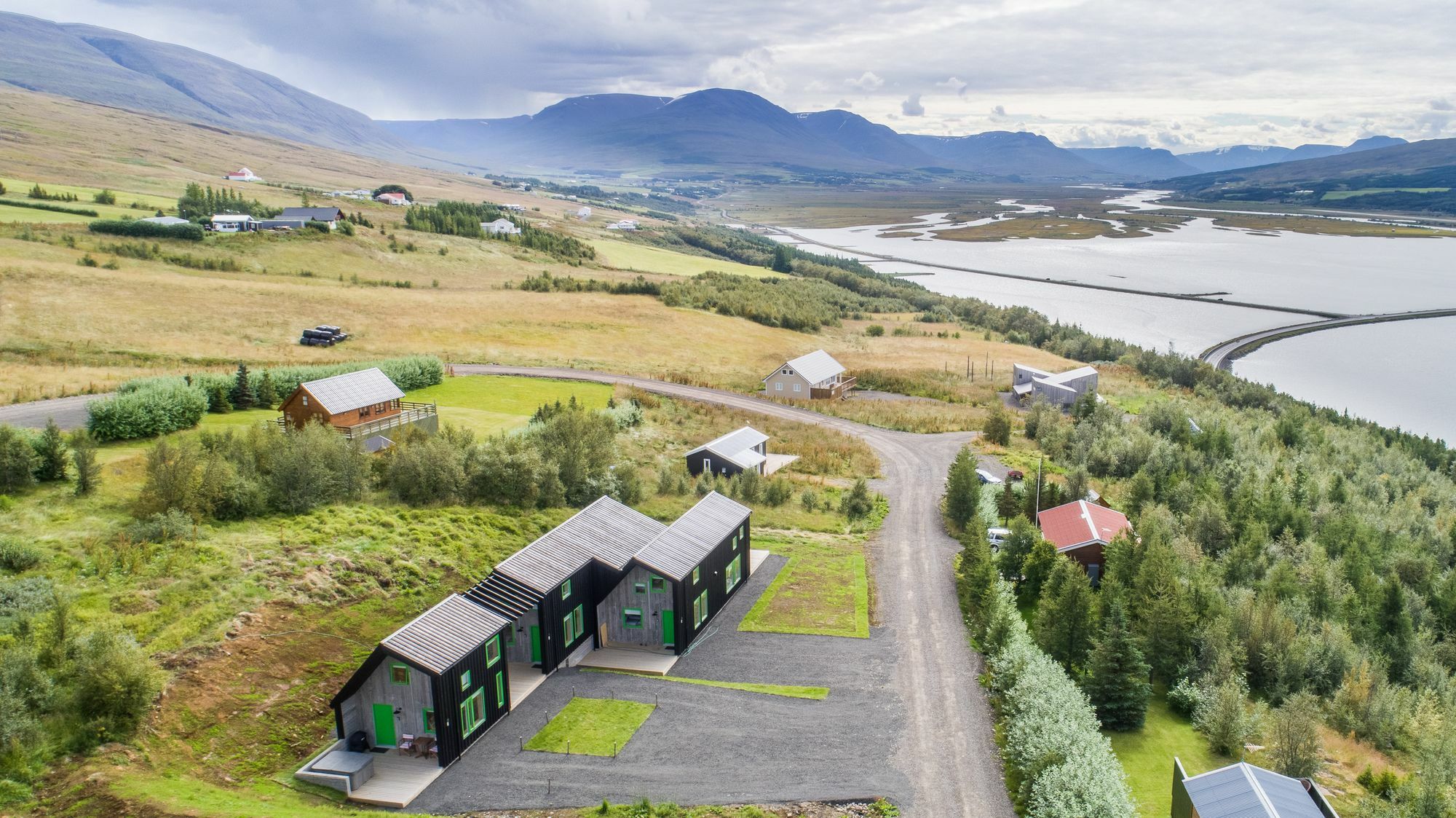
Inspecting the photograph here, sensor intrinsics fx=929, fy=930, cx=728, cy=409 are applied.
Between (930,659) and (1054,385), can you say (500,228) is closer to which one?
(1054,385)

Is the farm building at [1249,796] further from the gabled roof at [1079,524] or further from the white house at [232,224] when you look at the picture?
the white house at [232,224]

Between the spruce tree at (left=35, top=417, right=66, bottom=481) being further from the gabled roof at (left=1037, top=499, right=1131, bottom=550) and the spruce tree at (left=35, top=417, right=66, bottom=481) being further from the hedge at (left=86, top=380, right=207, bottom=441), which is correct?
the gabled roof at (left=1037, top=499, right=1131, bottom=550)

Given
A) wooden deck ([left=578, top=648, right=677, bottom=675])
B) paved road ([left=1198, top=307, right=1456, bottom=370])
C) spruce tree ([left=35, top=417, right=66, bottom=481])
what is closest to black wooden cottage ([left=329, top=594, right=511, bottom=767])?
wooden deck ([left=578, top=648, right=677, bottom=675])

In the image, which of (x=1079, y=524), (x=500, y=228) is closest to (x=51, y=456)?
(x=1079, y=524)

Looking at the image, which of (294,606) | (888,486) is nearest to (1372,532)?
(888,486)

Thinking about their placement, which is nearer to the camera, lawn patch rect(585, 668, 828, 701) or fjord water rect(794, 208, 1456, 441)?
lawn patch rect(585, 668, 828, 701)
